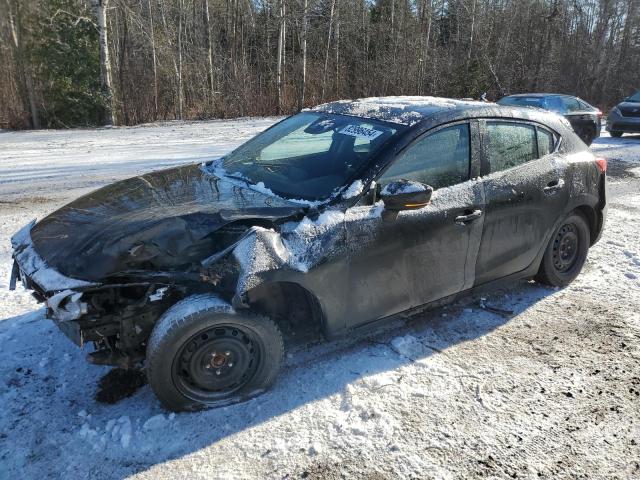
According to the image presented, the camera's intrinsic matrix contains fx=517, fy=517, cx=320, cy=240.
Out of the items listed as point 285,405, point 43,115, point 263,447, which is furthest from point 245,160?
point 43,115

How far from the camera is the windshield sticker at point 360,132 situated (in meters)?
3.66

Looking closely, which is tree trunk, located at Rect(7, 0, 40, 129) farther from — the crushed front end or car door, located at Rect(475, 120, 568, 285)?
car door, located at Rect(475, 120, 568, 285)

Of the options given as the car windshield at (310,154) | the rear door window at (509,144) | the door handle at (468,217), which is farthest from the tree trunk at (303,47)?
the door handle at (468,217)

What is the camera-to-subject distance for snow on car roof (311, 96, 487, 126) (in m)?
3.75

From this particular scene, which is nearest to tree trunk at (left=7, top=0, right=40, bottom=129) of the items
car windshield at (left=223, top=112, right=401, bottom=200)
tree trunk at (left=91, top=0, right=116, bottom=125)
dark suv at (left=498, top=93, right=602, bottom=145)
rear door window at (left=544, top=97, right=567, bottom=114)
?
tree trunk at (left=91, top=0, right=116, bottom=125)

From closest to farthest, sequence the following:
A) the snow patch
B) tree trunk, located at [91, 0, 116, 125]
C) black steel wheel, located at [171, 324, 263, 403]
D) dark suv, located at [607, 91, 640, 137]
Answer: black steel wheel, located at [171, 324, 263, 403] → the snow patch → dark suv, located at [607, 91, 640, 137] → tree trunk, located at [91, 0, 116, 125]

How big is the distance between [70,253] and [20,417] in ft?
3.31

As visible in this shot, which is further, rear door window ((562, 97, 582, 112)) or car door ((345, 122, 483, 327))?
rear door window ((562, 97, 582, 112))

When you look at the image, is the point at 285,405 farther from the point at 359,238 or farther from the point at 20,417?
the point at 20,417

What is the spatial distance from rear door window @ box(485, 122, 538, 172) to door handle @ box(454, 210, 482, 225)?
39 cm

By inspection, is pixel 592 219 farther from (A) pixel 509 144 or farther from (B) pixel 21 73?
(B) pixel 21 73

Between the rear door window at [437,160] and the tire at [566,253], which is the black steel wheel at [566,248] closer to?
the tire at [566,253]

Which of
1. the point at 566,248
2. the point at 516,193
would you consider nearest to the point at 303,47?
the point at 566,248

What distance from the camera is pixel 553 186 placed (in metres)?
4.30
